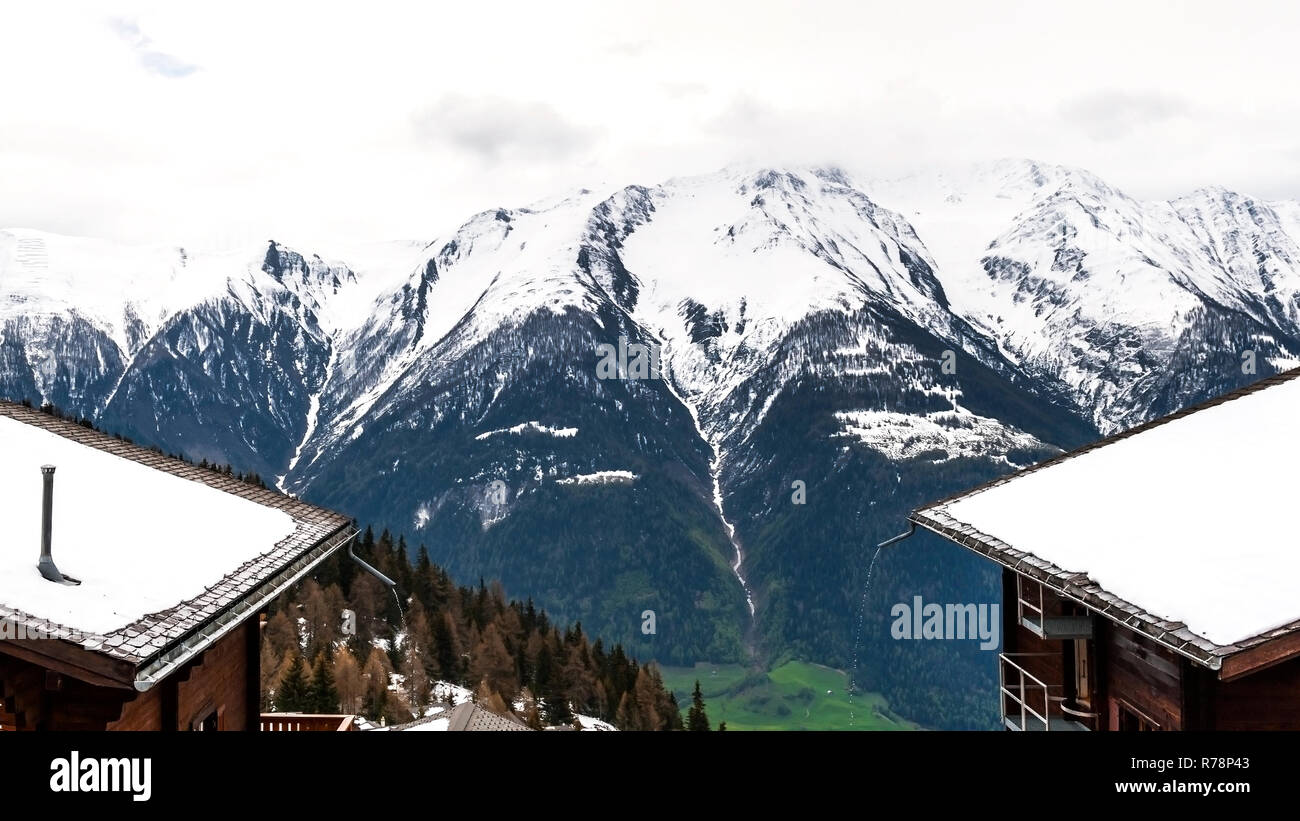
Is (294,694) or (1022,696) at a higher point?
(1022,696)

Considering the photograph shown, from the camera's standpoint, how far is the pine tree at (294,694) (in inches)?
2516

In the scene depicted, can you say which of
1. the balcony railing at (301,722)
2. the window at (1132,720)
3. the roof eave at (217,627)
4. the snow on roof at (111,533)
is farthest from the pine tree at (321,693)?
the window at (1132,720)

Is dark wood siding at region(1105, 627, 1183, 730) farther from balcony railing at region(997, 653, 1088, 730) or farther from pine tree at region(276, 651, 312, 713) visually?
pine tree at region(276, 651, 312, 713)

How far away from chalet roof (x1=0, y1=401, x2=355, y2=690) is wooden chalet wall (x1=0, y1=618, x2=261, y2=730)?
1.67 ft

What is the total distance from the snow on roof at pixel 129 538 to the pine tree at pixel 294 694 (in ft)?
161

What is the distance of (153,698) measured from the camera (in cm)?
1154

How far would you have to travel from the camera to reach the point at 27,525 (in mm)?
10961

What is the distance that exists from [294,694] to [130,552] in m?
58.8

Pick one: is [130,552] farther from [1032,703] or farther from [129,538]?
[1032,703]

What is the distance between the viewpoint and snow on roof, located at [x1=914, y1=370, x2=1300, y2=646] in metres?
11.6

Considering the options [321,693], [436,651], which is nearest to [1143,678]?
[321,693]

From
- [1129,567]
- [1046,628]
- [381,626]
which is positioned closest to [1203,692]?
[1129,567]

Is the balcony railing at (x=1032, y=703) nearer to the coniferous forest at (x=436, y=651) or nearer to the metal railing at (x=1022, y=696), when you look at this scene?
the metal railing at (x=1022, y=696)
